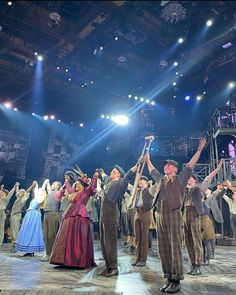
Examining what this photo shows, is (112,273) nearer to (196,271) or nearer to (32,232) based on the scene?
(196,271)

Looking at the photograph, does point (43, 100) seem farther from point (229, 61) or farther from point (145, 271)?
point (145, 271)

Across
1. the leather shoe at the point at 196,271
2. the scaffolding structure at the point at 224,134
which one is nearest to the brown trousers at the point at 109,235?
the leather shoe at the point at 196,271

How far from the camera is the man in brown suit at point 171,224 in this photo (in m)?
3.37

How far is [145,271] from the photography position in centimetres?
478

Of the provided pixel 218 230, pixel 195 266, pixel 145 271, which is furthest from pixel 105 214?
pixel 218 230

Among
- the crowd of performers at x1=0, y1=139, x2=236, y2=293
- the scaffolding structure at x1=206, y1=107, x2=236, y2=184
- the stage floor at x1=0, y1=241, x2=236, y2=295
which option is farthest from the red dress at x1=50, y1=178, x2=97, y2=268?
the scaffolding structure at x1=206, y1=107, x2=236, y2=184

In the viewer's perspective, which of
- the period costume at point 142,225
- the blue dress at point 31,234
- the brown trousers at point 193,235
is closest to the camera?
the brown trousers at point 193,235

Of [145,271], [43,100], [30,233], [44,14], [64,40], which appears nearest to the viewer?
[145,271]

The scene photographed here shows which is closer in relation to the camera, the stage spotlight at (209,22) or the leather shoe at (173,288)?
the leather shoe at (173,288)

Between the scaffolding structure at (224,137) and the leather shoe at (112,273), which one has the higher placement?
the scaffolding structure at (224,137)

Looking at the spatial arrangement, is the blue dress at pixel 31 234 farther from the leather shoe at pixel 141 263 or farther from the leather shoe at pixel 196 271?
the leather shoe at pixel 196 271

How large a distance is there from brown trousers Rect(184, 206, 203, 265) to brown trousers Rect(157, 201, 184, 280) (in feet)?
4.46

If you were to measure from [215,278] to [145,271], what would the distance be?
1196mm

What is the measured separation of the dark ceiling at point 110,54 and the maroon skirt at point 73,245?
7812 mm
